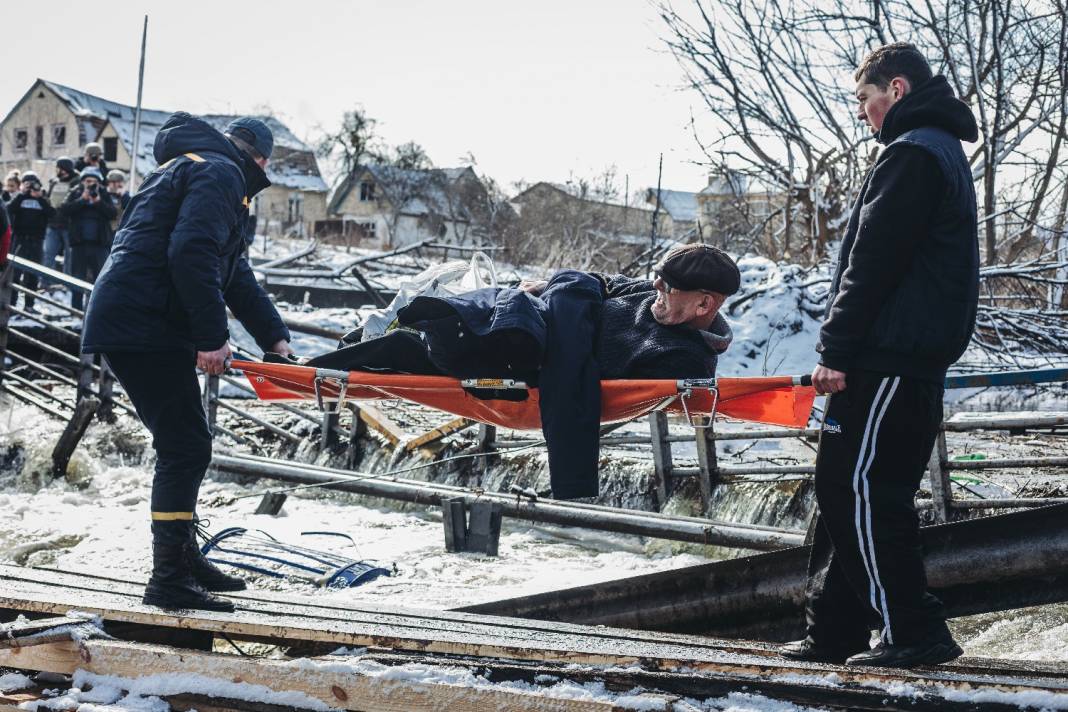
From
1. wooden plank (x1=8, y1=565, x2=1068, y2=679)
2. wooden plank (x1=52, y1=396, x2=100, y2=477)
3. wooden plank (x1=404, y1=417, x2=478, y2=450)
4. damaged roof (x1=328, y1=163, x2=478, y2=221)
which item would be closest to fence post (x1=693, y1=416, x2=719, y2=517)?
wooden plank (x1=404, y1=417, x2=478, y2=450)

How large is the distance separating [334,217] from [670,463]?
55.9 metres

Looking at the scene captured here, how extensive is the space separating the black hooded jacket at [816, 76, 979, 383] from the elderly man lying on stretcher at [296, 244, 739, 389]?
1284 mm

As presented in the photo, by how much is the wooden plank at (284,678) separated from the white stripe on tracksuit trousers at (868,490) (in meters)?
0.91

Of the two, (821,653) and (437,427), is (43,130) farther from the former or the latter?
(821,653)

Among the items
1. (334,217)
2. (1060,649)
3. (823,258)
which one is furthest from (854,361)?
(334,217)

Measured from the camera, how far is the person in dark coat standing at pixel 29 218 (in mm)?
13117

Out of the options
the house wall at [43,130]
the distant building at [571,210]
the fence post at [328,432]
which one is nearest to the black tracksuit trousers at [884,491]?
the fence post at [328,432]

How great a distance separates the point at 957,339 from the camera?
10.3 feet

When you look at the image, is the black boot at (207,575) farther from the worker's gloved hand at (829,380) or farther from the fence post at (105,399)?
the fence post at (105,399)

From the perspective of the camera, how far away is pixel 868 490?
3.16 m

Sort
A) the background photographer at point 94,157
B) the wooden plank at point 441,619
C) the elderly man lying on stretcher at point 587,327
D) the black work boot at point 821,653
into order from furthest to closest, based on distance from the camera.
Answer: the background photographer at point 94,157 < the elderly man lying on stretcher at point 587,327 < the wooden plank at point 441,619 < the black work boot at point 821,653

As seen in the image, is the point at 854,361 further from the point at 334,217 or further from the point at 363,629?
the point at 334,217

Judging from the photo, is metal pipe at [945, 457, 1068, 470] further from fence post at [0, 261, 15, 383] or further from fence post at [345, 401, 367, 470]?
fence post at [0, 261, 15, 383]

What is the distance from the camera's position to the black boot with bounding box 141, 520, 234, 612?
3945 mm
